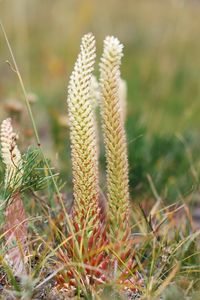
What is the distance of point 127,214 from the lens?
2.28 meters

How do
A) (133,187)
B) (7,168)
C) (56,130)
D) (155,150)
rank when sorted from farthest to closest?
1. (56,130)
2. (155,150)
3. (133,187)
4. (7,168)

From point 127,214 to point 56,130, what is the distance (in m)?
2.19

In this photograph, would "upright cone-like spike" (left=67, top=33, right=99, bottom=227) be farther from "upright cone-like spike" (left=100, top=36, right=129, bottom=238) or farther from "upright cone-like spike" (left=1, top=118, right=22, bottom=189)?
"upright cone-like spike" (left=1, top=118, right=22, bottom=189)

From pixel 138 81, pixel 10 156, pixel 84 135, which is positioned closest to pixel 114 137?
pixel 84 135

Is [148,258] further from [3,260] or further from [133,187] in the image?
[133,187]

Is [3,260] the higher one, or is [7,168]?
[7,168]

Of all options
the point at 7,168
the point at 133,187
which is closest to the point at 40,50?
the point at 133,187

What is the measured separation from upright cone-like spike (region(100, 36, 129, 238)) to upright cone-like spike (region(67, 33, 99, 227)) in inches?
1.8

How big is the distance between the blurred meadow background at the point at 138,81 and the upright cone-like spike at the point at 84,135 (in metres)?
0.59

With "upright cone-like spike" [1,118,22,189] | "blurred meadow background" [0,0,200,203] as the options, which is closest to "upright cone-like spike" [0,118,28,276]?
"upright cone-like spike" [1,118,22,189]

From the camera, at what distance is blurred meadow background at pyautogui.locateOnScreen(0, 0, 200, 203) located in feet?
12.0

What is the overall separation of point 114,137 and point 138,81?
4655 mm

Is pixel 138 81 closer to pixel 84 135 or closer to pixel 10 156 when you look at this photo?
pixel 10 156

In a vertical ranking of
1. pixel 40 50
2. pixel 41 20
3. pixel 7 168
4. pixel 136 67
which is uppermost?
pixel 41 20
